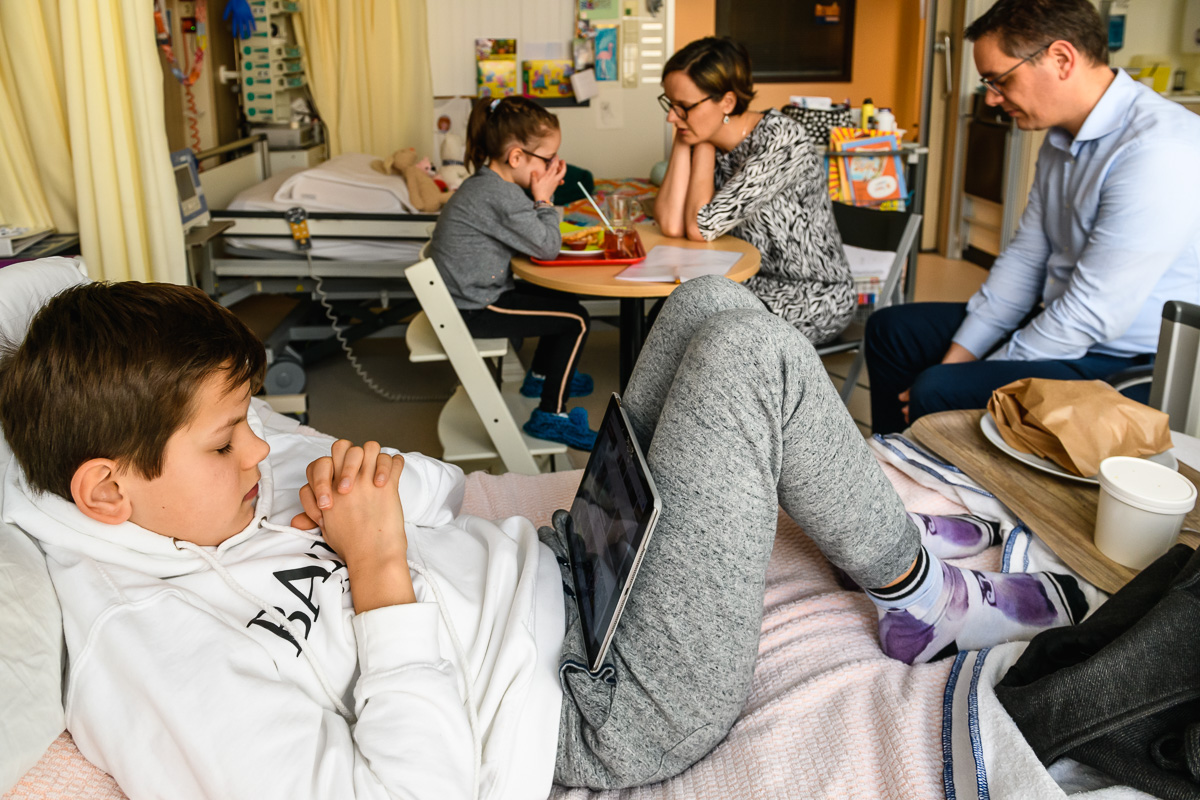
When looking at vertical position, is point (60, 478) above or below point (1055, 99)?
below

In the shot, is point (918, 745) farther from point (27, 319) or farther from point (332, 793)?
point (27, 319)

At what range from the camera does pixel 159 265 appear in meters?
2.29

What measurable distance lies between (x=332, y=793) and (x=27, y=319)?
2.35 ft

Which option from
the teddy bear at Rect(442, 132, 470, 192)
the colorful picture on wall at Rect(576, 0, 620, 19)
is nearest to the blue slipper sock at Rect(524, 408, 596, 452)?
the teddy bear at Rect(442, 132, 470, 192)

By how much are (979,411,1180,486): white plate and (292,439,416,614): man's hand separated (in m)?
0.96

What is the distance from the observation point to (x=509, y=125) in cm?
258

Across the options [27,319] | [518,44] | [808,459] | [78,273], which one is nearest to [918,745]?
[808,459]

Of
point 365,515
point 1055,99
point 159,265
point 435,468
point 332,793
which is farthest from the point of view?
point 159,265

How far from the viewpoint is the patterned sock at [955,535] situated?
134 centimetres

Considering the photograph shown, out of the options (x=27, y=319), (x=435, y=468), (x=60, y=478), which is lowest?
(x=435, y=468)

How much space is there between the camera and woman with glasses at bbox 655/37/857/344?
2596 millimetres

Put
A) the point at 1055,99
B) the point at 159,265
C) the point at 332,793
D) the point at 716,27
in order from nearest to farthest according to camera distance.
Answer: the point at 332,793 → the point at 1055,99 → the point at 159,265 → the point at 716,27

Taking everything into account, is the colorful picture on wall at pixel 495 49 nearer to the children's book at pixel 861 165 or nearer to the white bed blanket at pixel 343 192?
the white bed blanket at pixel 343 192

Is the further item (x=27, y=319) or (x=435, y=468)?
(x=435, y=468)
